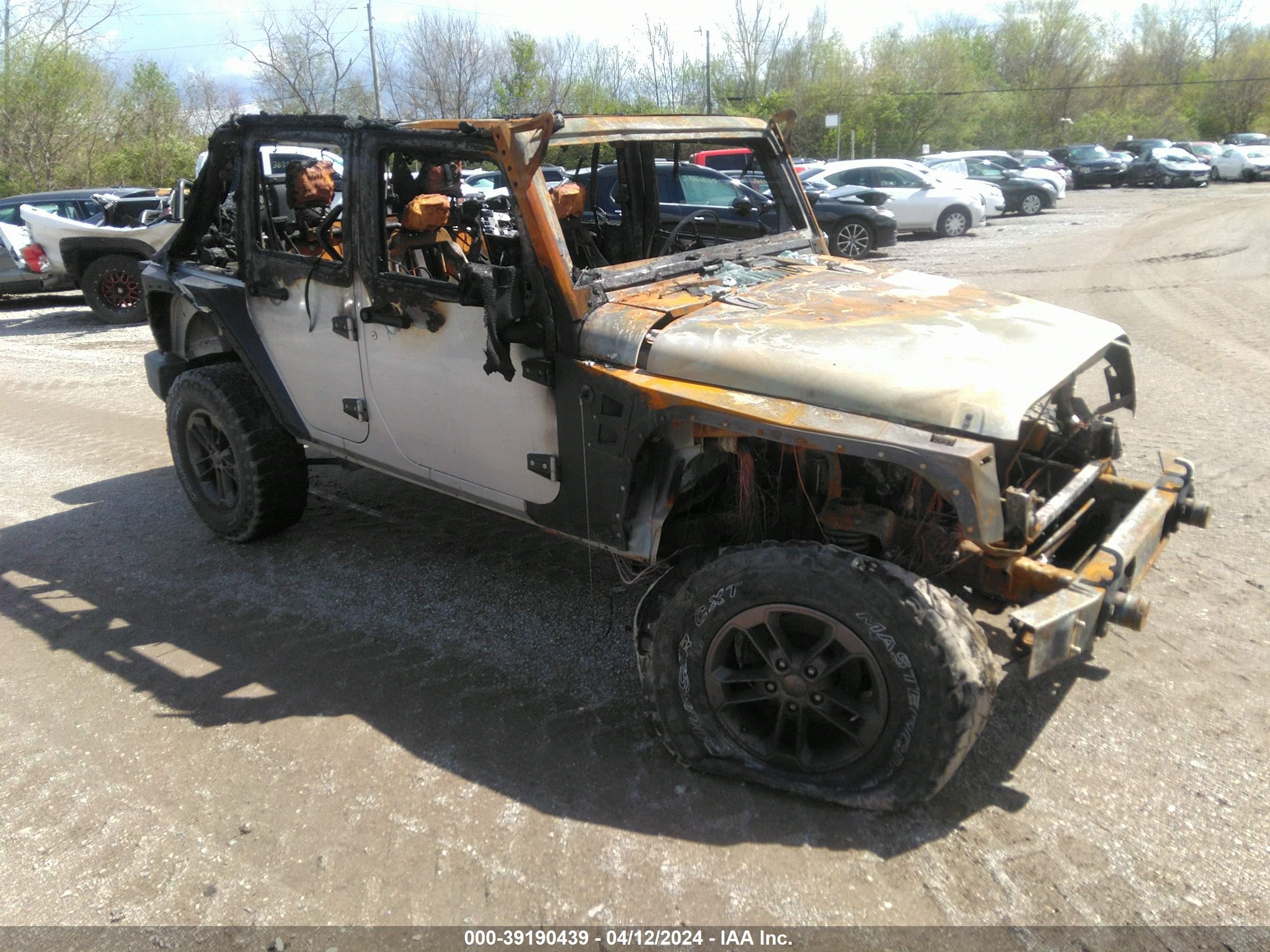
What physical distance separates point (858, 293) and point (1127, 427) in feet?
11.5

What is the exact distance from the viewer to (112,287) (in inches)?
485

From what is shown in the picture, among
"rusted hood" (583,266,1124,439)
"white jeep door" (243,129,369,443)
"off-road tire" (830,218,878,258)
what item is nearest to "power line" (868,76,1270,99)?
"off-road tire" (830,218,878,258)

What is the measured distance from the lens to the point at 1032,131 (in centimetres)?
4900

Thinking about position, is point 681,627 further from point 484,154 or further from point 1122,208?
point 1122,208

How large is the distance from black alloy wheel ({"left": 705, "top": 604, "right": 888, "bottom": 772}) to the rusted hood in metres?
0.67

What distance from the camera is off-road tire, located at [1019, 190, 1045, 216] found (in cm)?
2319

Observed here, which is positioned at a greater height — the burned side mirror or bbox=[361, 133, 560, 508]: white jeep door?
the burned side mirror

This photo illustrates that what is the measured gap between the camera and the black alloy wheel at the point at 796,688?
9.35 ft

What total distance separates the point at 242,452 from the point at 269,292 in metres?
0.82

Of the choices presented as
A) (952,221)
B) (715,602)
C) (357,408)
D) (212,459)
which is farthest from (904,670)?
(952,221)

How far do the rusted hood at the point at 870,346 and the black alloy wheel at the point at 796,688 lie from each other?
2.21 feet

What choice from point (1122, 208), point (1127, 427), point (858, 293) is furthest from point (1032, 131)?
point (858, 293)

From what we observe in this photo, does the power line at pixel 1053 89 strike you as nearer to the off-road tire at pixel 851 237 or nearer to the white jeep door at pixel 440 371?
the off-road tire at pixel 851 237

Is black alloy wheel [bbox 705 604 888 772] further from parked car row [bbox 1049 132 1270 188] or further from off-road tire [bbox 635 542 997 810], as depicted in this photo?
parked car row [bbox 1049 132 1270 188]
